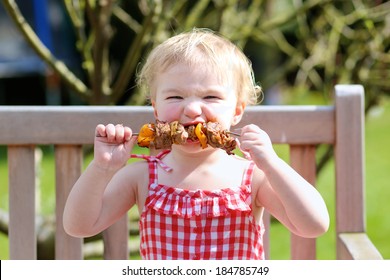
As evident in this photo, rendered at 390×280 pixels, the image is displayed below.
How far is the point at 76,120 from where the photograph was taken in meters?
1.94

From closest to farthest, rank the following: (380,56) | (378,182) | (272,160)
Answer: (272,160) → (380,56) → (378,182)

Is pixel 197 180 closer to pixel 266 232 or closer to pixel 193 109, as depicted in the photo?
pixel 193 109

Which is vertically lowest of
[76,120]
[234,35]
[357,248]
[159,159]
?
[357,248]

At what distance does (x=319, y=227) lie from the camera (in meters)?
1.63

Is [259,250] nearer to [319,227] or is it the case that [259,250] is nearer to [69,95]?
[319,227]

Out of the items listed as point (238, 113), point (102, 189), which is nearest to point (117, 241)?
point (102, 189)

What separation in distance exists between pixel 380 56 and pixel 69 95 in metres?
5.72

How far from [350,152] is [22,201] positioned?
805mm

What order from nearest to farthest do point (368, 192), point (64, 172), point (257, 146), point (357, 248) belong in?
point (257, 146) → point (357, 248) → point (64, 172) → point (368, 192)

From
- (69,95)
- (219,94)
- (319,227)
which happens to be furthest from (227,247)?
(69,95)

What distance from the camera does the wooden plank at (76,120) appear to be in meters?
1.93

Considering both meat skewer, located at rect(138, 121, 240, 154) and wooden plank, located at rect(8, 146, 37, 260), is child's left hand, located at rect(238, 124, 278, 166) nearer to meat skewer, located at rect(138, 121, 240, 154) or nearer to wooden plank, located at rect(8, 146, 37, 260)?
meat skewer, located at rect(138, 121, 240, 154)

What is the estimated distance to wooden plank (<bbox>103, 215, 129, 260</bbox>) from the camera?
197cm

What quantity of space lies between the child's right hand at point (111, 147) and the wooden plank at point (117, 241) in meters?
0.39
